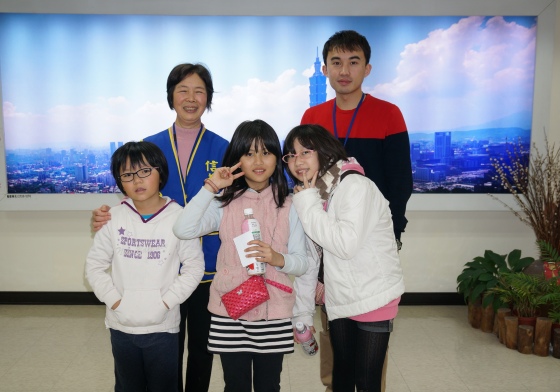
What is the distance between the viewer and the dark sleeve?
227 cm

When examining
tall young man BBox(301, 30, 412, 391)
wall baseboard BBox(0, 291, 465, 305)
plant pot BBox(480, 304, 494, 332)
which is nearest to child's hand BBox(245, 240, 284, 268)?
tall young man BBox(301, 30, 412, 391)

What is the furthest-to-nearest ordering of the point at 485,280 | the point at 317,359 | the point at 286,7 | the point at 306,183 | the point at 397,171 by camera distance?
the point at 286,7 → the point at 485,280 → the point at 317,359 → the point at 397,171 → the point at 306,183

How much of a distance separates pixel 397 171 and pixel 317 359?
60.7 inches

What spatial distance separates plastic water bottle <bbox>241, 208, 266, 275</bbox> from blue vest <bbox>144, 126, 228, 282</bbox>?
0.33 meters

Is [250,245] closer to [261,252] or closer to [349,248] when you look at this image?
[261,252]

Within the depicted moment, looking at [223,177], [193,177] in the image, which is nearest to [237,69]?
[193,177]

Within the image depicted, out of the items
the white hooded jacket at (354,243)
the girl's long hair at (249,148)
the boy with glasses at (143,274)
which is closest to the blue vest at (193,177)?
the boy with glasses at (143,274)

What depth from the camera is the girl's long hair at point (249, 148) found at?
1.89m

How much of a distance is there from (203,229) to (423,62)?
2.89 meters

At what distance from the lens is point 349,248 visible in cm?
178

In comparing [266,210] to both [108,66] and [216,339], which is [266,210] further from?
[108,66]

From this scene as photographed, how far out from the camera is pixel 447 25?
4.08 m

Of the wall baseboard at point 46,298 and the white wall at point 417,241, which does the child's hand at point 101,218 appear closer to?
the white wall at point 417,241

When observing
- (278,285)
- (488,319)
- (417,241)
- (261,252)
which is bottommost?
(488,319)
